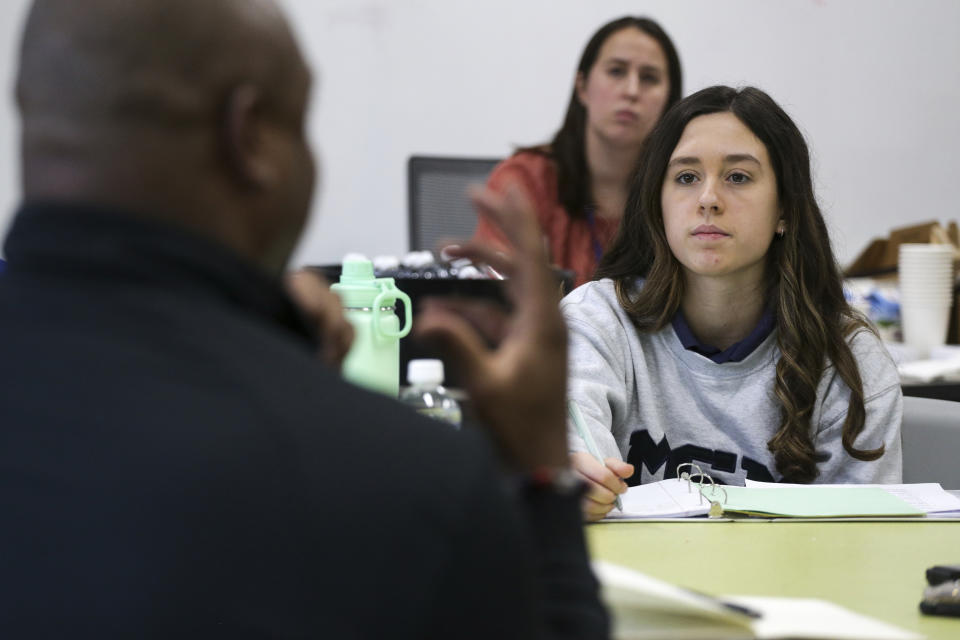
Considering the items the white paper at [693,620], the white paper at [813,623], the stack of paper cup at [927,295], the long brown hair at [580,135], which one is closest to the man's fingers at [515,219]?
the white paper at [693,620]

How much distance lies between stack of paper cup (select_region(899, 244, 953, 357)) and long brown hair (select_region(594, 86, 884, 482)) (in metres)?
1.12

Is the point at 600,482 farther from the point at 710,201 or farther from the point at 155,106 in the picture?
the point at 155,106

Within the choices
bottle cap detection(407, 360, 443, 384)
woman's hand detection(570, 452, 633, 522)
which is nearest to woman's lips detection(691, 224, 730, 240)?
woman's hand detection(570, 452, 633, 522)

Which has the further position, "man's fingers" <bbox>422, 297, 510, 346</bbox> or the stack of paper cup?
the stack of paper cup

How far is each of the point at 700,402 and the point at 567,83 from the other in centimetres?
263

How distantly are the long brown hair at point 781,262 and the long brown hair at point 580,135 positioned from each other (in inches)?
39.3

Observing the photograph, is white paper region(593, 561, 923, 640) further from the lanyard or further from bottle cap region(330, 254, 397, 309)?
the lanyard

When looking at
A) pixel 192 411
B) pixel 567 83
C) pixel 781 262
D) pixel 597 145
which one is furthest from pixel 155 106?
pixel 567 83

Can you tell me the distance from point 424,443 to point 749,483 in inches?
42.0

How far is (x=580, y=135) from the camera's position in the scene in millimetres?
3000

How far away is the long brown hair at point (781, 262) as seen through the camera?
170 centimetres

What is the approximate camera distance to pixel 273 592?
46 centimetres

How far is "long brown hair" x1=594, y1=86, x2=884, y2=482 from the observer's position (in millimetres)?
1700

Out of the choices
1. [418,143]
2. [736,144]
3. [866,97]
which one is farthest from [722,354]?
[866,97]
